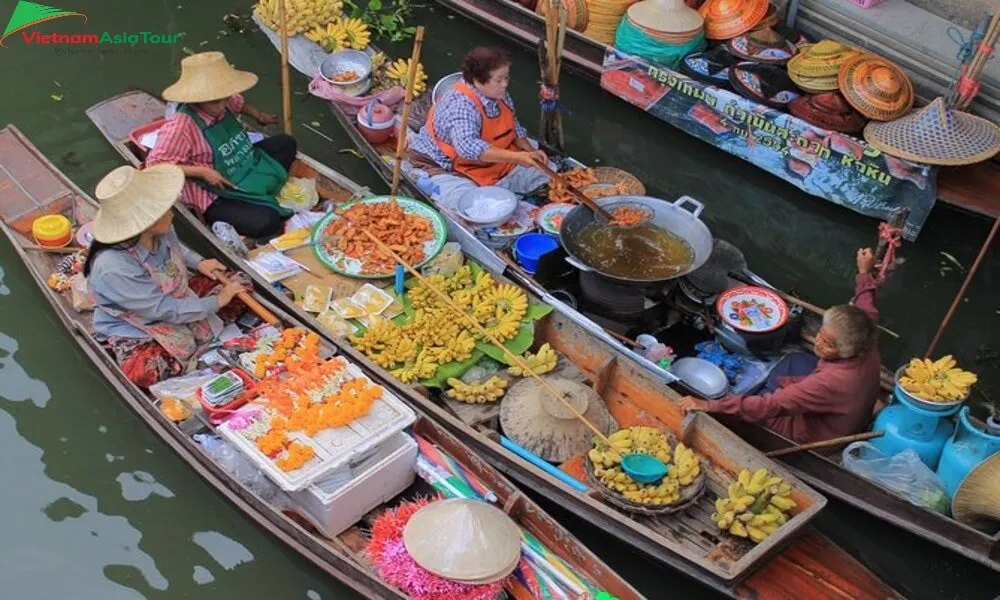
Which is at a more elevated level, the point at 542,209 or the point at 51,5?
the point at 542,209

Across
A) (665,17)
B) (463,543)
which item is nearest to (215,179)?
(463,543)

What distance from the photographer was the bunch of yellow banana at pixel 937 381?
4.77m

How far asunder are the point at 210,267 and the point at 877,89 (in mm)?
5198

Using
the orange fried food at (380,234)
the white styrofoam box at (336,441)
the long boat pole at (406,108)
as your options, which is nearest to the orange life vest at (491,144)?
the long boat pole at (406,108)

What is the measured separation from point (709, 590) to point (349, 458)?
2.10 meters

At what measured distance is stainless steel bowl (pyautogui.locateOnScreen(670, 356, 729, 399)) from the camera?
5.42m

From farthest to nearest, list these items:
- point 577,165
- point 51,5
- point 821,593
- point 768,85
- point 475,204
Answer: point 51,5
point 768,85
point 577,165
point 475,204
point 821,593

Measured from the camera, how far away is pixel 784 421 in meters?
5.03

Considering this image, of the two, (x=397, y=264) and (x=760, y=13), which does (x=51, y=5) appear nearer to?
(x=397, y=264)

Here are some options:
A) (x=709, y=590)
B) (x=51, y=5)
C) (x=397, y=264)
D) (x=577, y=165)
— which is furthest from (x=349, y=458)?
(x=51, y=5)

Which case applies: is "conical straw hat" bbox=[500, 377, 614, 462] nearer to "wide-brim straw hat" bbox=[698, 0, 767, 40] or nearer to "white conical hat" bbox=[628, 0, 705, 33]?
"white conical hat" bbox=[628, 0, 705, 33]

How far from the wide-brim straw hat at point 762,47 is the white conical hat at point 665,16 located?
15.3 inches

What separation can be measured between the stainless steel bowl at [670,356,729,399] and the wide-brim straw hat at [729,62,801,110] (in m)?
3.04

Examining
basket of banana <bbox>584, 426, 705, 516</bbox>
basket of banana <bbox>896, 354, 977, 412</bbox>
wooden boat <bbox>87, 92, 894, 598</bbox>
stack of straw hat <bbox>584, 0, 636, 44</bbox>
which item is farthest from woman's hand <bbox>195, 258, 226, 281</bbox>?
stack of straw hat <bbox>584, 0, 636, 44</bbox>
